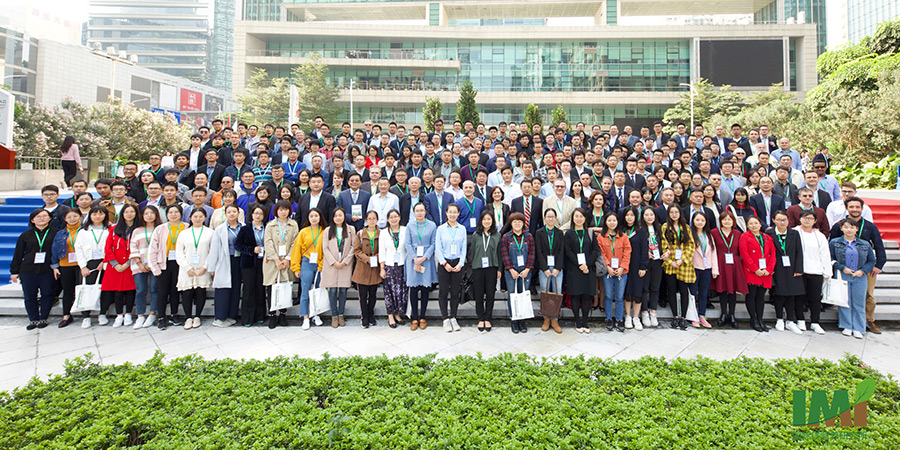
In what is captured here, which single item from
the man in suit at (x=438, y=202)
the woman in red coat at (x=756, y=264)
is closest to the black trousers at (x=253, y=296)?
the man in suit at (x=438, y=202)

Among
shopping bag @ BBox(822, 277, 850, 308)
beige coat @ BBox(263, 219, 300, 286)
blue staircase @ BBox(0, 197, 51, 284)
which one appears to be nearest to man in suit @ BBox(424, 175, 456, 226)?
beige coat @ BBox(263, 219, 300, 286)

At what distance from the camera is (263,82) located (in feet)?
129

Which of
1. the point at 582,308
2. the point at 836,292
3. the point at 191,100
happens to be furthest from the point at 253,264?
the point at 191,100

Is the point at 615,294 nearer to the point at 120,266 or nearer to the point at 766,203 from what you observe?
the point at 766,203

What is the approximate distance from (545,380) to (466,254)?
239 centimetres

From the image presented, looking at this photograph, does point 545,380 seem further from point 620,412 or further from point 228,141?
point 228,141

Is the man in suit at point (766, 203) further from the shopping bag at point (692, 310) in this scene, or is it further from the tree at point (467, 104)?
the tree at point (467, 104)

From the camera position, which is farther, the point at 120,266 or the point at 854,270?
the point at 120,266

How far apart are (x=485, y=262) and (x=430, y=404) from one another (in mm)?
2529

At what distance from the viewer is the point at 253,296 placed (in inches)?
240

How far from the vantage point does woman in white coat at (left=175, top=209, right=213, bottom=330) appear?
590 cm

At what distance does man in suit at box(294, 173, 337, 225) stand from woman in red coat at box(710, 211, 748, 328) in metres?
5.96

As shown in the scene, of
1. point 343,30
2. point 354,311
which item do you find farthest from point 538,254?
point 343,30

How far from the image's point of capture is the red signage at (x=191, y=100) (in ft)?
234
